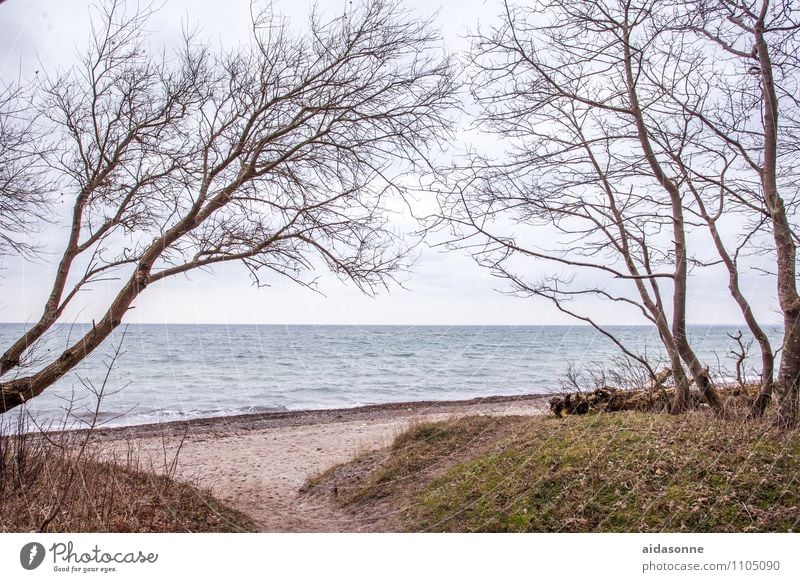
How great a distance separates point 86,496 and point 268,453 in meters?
2.47

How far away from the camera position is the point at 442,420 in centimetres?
374

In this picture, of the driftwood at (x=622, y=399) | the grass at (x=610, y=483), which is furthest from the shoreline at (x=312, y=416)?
the grass at (x=610, y=483)

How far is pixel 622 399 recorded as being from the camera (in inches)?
141

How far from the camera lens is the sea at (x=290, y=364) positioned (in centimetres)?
213

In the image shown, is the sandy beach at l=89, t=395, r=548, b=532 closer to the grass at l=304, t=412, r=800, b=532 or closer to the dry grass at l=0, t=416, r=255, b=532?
the dry grass at l=0, t=416, r=255, b=532

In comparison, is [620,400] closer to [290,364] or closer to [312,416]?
[290,364]

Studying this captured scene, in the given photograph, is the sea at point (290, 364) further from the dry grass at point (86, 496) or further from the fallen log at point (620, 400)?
the fallen log at point (620, 400)

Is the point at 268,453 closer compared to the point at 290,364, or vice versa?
the point at 290,364

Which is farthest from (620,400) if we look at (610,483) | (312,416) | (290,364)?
(312,416)

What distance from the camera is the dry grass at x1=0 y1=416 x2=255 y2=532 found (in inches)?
74.8

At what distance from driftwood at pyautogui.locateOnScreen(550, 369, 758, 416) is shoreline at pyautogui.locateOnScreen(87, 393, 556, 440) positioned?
0.13 metres

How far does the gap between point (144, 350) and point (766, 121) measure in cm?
304
